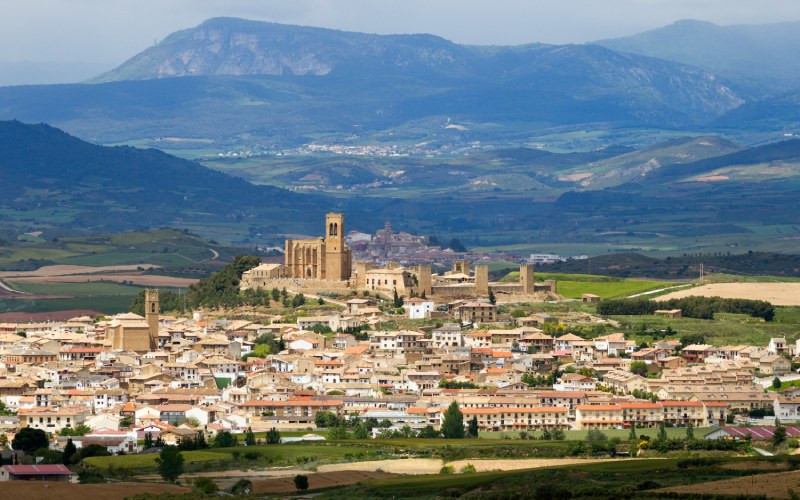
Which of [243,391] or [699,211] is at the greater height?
[699,211]

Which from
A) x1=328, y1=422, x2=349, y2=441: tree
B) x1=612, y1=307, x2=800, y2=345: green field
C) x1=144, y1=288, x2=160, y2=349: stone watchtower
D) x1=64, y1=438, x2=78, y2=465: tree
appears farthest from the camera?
x1=612, y1=307, x2=800, y2=345: green field

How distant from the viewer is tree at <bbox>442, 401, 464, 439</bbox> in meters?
56.1

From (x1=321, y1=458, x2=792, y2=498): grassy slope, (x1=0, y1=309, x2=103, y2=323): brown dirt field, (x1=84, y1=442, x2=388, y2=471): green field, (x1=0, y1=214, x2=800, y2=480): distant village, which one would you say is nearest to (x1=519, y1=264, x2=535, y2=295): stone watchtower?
(x1=0, y1=214, x2=800, y2=480): distant village

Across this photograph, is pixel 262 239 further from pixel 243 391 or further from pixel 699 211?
pixel 243 391

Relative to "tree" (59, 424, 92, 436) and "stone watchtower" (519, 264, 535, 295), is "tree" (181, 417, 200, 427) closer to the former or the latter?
"tree" (59, 424, 92, 436)

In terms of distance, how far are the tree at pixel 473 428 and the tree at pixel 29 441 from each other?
11.6 m

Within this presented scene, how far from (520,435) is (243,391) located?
954 centimetres

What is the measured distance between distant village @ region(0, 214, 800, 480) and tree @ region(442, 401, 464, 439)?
137cm

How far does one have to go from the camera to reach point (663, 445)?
2003 inches

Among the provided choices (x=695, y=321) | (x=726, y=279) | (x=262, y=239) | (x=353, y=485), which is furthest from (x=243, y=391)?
(x=262, y=239)

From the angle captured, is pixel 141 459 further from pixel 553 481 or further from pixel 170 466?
pixel 553 481

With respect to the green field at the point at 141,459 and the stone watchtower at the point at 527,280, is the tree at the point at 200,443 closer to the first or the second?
the green field at the point at 141,459

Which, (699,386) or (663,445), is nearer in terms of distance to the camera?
(663,445)

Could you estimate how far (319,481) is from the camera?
4594cm
